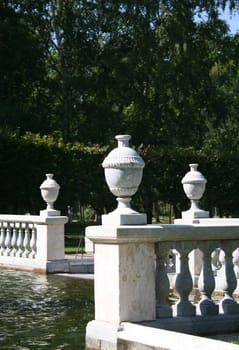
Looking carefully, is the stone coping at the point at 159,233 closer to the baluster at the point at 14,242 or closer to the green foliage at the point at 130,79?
the baluster at the point at 14,242

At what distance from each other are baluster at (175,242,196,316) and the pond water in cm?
115

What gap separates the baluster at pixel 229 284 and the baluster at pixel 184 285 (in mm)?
413

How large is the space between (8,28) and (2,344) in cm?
2685

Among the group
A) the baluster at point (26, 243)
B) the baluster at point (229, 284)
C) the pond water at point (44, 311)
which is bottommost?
the pond water at point (44, 311)

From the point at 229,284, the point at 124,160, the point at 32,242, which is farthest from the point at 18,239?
the point at 124,160

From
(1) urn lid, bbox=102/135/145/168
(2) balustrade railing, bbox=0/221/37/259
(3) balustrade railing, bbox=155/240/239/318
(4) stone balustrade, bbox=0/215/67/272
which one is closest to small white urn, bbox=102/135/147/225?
(1) urn lid, bbox=102/135/145/168

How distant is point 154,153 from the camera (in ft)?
108

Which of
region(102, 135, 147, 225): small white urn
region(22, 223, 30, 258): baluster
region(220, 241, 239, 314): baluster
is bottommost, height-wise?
region(220, 241, 239, 314): baluster

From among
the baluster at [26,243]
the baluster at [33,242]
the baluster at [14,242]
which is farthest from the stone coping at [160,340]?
the baluster at [14,242]

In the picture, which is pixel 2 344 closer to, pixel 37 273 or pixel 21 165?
pixel 37 273

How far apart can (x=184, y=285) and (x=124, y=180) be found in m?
1.27

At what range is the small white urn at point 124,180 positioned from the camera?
25.5ft

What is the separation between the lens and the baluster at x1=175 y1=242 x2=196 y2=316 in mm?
8016

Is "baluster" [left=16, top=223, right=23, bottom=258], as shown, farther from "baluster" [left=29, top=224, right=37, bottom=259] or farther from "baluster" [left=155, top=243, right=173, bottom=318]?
"baluster" [left=155, top=243, right=173, bottom=318]
